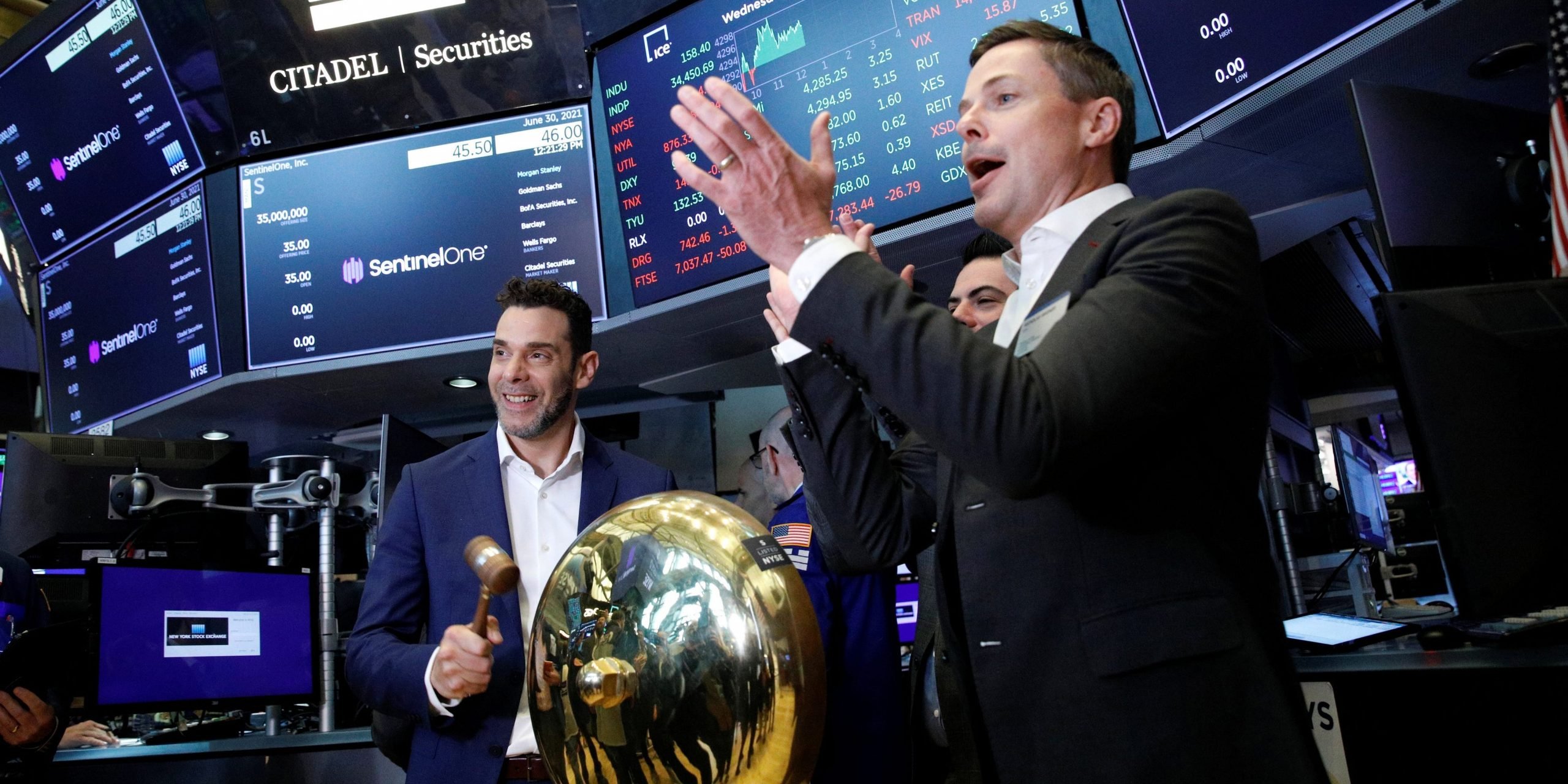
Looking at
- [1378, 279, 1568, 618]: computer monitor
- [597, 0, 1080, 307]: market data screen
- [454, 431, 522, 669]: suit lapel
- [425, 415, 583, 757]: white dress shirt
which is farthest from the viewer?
[597, 0, 1080, 307]: market data screen

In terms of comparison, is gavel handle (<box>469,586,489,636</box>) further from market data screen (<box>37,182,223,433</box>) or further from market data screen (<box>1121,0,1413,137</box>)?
market data screen (<box>37,182,223,433</box>)

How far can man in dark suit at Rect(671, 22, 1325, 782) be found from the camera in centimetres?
94

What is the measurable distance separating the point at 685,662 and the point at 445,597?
112 cm

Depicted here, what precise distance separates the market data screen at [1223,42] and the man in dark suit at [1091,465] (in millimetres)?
1486

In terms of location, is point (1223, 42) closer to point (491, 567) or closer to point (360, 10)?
point (491, 567)

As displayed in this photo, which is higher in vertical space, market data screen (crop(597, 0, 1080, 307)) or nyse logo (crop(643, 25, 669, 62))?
nyse logo (crop(643, 25, 669, 62))

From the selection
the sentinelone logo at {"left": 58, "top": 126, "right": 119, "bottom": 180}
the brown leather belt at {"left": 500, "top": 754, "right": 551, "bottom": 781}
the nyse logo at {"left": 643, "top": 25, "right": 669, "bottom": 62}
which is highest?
the sentinelone logo at {"left": 58, "top": 126, "right": 119, "bottom": 180}

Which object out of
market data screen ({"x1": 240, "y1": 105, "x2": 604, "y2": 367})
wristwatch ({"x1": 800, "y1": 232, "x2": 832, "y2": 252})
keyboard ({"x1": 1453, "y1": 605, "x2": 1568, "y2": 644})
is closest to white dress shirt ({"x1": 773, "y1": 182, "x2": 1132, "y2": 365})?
wristwatch ({"x1": 800, "y1": 232, "x2": 832, "y2": 252})

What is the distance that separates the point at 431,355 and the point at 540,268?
47 cm

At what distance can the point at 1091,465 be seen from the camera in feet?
3.16

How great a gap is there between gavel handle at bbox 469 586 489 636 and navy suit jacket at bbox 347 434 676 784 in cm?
29

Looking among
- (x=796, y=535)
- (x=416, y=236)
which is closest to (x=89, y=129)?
(x=416, y=236)

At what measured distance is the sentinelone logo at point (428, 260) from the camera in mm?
3631

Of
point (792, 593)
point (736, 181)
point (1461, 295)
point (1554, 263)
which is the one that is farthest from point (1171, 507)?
point (1554, 263)
